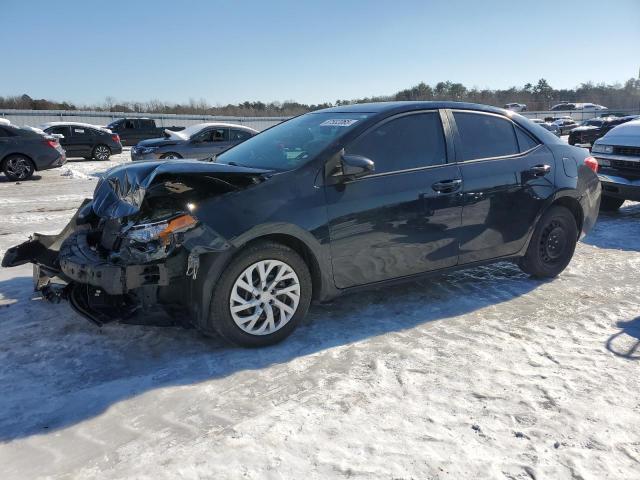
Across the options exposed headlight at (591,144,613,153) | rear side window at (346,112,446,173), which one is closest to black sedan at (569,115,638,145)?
exposed headlight at (591,144,613,153)

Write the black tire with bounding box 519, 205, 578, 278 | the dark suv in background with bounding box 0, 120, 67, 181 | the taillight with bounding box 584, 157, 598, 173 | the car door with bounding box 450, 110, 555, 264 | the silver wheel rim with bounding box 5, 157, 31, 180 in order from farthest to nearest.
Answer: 1. the silver wheel rim with bounding box 5, 157, 31, 180
2. the dark suv in background with bounding box 0, 120, 67, 181
3. the taillight with bounding box 584, 157, 598, 173
4. the black tire with bounding box 519, 205, 578, 278
5. the car door with bounding box 450, 110, 555, 264

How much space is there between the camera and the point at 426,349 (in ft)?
12.0

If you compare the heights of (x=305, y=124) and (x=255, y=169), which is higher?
(x=305, y=124)

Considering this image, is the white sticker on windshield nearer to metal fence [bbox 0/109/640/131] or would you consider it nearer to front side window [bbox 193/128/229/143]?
front side window [bbox 193/128/229/143]

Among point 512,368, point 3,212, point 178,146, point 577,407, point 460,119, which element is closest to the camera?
point 577,407

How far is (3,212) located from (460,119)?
7693 millimetres

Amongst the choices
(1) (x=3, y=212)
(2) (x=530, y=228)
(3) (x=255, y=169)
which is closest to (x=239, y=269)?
(3) (x=255, y=169)

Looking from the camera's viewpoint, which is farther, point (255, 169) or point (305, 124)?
point (305, 124)

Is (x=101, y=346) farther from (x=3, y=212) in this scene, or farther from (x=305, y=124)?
(x=3, y=212)

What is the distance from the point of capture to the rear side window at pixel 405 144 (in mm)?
4059

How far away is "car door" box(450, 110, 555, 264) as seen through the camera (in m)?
4.48

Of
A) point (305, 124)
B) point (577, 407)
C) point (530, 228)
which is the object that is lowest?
point (577, 407)

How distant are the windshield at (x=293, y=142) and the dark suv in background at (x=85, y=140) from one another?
16270 mm

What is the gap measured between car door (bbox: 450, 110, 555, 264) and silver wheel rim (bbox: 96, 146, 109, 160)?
57.6 feet
